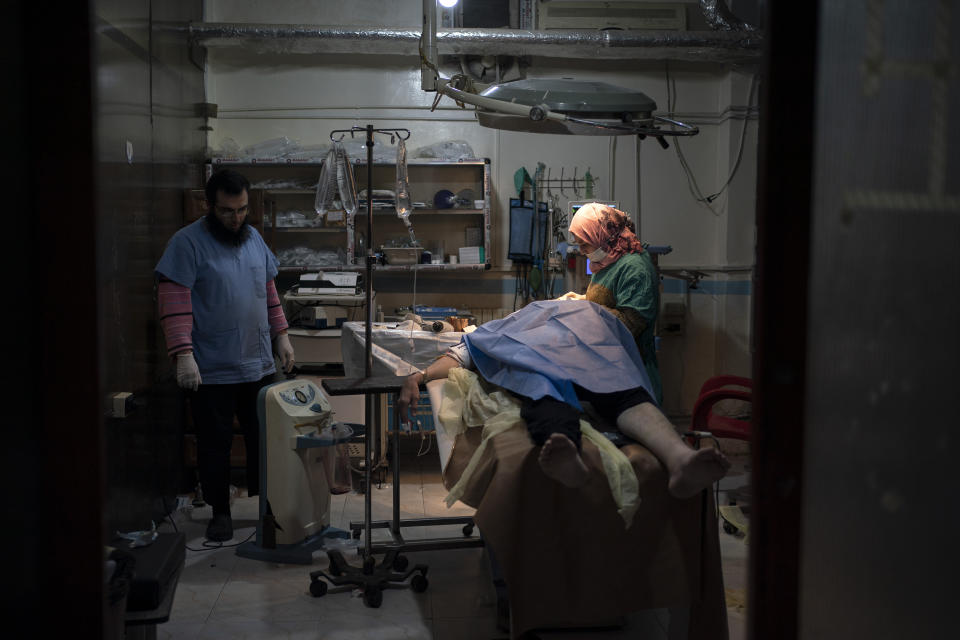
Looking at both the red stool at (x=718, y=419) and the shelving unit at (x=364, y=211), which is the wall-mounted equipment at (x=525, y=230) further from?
the red stool at (x=718, y=419)

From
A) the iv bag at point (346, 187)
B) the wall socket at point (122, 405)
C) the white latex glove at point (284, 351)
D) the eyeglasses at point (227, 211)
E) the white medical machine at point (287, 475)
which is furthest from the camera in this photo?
the white latex glove at point (284, 351)

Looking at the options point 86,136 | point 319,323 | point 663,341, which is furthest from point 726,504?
point 86,136

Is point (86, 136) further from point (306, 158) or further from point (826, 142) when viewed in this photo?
point (306, 158)

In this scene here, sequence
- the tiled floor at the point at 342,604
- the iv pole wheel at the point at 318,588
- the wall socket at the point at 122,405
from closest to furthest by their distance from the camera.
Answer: the tiled floor at the point at 342,604
the iv pole wheel at the point at 318,588
the wall socket at the point at 122,405

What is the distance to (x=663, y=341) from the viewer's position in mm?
5668

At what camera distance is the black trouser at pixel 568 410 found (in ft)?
8.20

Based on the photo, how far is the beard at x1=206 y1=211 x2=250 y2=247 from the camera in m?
3.66

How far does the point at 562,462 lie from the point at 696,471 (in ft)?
1.24

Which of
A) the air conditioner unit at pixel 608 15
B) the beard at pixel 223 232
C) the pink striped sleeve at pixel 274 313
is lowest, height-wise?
the pink striped sleeve at pixel 274 313

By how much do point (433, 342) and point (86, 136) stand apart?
10.8ft

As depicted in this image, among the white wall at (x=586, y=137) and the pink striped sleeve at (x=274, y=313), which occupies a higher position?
the white wall at (x=586, y=137)

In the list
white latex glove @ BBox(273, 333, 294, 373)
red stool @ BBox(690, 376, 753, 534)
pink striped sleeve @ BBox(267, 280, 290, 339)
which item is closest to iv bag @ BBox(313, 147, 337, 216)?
pink striped sleeve @ BBox(267, 280, 290, 339)

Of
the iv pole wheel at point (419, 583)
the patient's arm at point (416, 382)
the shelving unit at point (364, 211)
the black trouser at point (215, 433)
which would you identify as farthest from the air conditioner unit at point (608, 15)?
the iv pole wheel at point (419, 583)

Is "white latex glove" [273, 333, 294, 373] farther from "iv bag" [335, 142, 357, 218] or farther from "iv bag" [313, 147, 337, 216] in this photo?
"iv bag" [335, 142, 357, 218]
